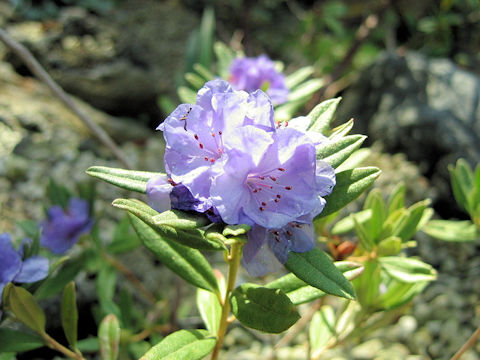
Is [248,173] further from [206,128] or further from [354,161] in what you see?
[354,161]

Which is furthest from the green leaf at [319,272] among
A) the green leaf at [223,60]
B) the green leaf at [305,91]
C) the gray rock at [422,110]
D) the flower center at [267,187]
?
the gray rock at [422,110]

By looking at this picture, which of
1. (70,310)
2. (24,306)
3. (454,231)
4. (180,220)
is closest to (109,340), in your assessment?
(70,310)

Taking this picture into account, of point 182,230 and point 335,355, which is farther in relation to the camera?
point 335,355

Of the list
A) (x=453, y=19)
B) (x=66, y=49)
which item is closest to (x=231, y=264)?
(x=66, y=49)

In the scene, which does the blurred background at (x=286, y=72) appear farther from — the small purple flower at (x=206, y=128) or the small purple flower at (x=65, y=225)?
the small purple flower at (x=206, y=128)

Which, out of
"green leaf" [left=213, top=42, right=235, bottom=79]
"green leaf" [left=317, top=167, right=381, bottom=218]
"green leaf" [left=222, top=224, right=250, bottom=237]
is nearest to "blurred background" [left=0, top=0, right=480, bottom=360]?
"green leaf" [left=213, top=42, right=235, bottom=79]

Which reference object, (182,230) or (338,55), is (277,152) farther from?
(338,55)
